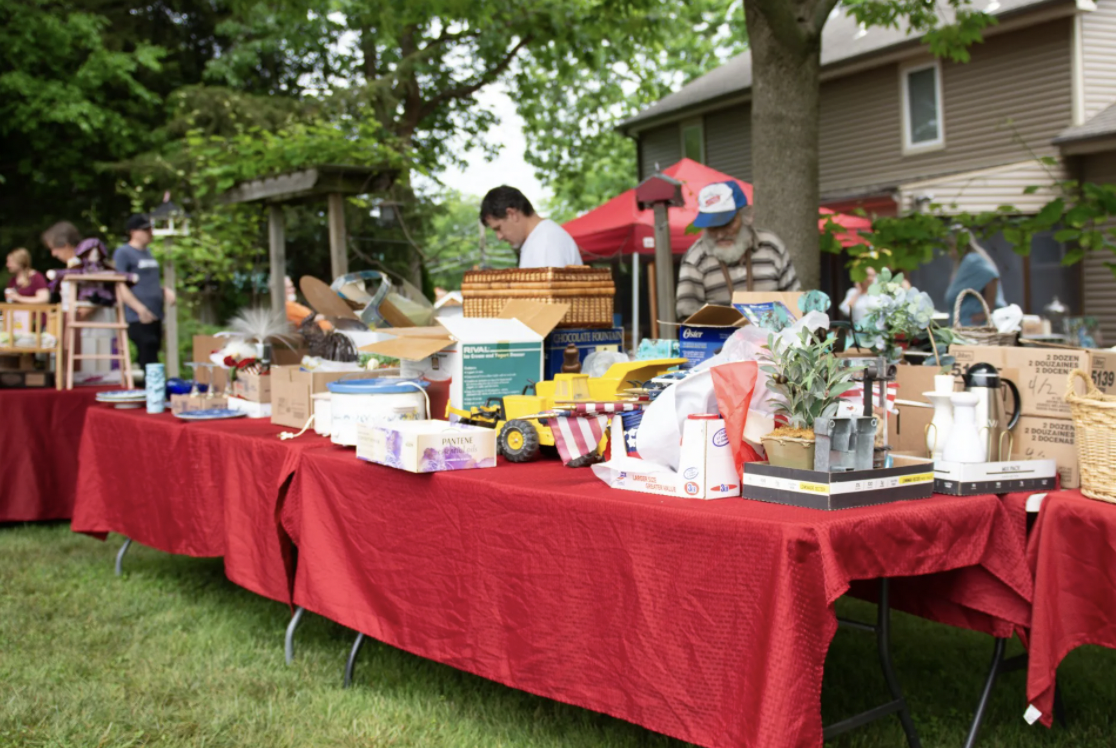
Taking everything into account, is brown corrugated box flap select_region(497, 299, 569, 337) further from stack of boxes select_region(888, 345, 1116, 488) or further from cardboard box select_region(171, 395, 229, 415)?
cardboard box select_region(171, 395, 229, 415)

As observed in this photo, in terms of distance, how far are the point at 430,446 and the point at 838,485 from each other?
1.06 metres

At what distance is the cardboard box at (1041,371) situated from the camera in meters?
2.23

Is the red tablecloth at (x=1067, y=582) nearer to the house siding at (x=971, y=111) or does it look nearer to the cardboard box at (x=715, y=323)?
the cardboard box at (x=715, y=323)

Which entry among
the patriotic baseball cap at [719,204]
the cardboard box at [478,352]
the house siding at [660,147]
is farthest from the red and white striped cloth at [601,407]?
the house siding at [660,147]

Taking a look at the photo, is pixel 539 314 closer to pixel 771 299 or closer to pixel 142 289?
pixel 771 299

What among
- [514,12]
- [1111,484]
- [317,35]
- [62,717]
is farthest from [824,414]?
[317,35]

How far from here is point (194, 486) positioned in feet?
12.5

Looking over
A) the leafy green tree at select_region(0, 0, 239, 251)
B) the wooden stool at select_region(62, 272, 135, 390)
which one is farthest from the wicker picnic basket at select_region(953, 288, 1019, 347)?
the leafy green tree at select_region(0, 0, 239, 251)

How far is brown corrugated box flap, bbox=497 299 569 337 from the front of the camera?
10.1ft

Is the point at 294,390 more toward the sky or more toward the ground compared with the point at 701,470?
more toward the sky

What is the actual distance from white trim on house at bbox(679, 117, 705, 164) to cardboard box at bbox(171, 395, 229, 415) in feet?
52.9

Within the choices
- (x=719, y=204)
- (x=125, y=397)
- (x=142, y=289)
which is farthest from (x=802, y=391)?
(x=142, y=289)

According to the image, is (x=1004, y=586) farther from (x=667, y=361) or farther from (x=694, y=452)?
(x=667, y=361)

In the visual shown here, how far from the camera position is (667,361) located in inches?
110
